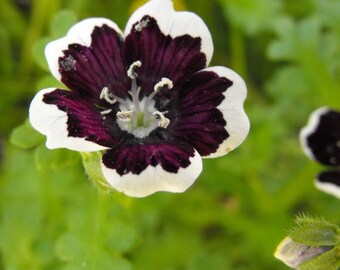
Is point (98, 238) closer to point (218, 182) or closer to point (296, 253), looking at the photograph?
point (296, 253)

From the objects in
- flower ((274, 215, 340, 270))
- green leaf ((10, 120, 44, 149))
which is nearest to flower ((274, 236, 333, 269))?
flower ((274, 215, 340, 270))

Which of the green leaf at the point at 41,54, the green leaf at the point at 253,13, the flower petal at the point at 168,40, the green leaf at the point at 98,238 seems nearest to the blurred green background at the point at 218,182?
the green leaf at the point at 253,13

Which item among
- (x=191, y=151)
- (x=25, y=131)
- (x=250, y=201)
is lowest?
(x=250, y=201)

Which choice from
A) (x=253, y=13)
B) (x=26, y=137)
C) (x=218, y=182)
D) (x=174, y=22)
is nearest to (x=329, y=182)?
(x=174, y=22)

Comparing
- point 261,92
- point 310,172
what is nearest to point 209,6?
point 261,92

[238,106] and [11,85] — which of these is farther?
[11,85]

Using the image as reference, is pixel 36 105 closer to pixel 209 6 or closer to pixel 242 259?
pixel 242 259

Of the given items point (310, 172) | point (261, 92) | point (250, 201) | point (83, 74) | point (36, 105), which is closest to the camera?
point (36, 105)

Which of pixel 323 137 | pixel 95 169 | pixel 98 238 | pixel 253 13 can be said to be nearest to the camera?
pixel 95 169
